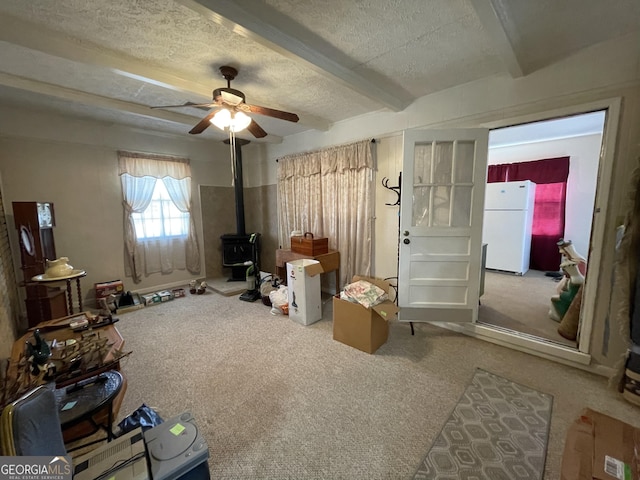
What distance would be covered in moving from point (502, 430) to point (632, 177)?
74.1 inches

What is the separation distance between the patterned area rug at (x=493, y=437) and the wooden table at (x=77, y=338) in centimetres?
178

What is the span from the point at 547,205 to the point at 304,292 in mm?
5118

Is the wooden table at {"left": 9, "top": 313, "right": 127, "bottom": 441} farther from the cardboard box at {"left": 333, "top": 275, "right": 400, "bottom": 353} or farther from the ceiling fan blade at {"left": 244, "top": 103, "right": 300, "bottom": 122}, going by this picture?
the ceiling fan blade at {"left": 244, "top": 103, "right": 300, "bottom": 122}

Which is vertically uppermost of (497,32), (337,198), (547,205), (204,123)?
(497,32)

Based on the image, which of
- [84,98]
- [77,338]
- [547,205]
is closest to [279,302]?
[77,338]

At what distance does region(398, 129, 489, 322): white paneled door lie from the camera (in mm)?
2488

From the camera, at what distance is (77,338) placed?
1.89m

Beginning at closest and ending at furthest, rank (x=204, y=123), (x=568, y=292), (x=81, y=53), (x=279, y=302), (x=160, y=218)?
(x=81, y=53) → (x=204, y=123) → (x=568, y=292) → (x=279, y=302) → (x=160, y=218)

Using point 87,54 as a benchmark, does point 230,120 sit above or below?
below

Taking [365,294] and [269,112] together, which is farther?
[365,294]

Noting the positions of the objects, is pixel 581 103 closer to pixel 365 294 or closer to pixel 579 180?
pixel 365 294

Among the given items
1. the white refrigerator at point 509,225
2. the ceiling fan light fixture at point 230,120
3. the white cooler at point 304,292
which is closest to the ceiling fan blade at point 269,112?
the ceiling fan light fixture at point 230,120

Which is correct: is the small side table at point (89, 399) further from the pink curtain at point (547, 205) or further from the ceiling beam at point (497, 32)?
the pink curtain at point (547, 205)

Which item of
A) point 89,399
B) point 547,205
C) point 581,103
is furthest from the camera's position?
point 547,205
